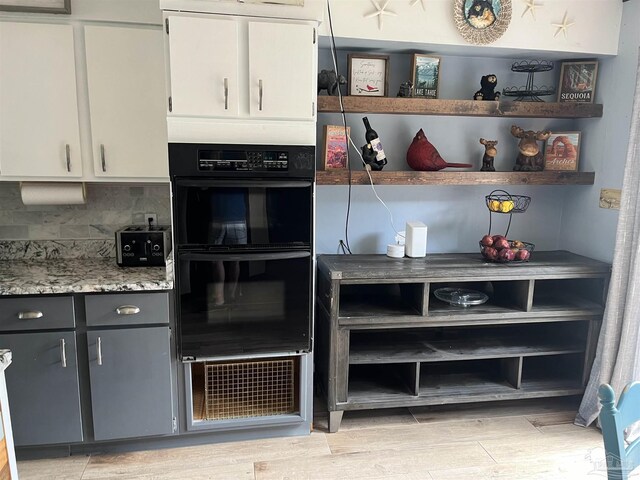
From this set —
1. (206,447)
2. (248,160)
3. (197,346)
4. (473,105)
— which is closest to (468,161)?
(473,105)

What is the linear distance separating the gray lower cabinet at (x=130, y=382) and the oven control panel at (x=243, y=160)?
83 centimetres

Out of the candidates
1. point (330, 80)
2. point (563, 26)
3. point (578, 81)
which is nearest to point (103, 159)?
point (330, 80)

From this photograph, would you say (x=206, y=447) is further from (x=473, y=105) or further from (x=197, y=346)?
(x=473, y=105)

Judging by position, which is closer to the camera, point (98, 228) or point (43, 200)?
point (43, 200)

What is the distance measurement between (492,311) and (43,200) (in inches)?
97.5

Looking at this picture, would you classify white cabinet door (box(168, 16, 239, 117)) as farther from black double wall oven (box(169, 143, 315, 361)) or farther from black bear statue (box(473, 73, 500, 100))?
black bear statue (box(473, 73, 500, 100))

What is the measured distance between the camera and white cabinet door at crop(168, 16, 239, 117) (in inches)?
77.6

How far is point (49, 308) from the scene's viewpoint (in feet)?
6.68

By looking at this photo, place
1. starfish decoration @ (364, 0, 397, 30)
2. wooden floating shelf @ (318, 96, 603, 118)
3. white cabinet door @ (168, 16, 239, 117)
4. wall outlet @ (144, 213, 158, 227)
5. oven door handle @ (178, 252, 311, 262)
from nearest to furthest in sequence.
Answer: white cabinet door @ (168, 16, 239, 117) < oven door handle @ (178, 252, 311, 262) < starfish decoration @ (364, 0, 397, 30) < wooden floating shelf @ (318, 96, 603, 118) < wall outlet @ (144, 213, 158, 227)

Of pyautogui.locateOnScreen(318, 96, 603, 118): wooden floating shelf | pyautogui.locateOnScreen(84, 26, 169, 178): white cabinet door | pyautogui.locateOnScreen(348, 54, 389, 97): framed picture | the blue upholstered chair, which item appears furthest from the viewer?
pyautogui.locateOnScreen(348, 54, 389, 97): framed picture

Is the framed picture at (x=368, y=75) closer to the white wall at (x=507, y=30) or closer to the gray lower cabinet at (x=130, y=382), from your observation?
the white wall at (x=507, y=30)

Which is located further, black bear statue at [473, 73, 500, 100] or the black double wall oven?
black bear statue at [473, 73, 500, 100]

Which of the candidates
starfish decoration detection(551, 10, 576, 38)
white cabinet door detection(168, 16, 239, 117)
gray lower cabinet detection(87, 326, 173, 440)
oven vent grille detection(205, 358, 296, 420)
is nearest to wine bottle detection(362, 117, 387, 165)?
white cabinet door detection(168, 16, 239, 117)

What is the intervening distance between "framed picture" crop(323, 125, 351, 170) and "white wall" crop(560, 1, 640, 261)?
4.97ft
